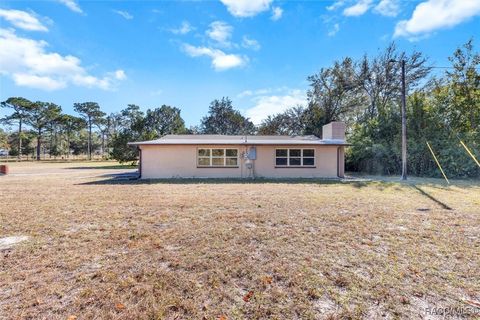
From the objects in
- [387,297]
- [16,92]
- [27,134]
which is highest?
[16,92]

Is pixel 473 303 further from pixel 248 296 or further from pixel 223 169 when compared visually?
pixel 223 169

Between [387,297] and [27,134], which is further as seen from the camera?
[27,134]

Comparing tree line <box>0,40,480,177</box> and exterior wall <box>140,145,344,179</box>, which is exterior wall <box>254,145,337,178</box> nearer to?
exterior wall <box>140,145,344,179</box>

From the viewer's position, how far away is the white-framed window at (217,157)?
14172 millimetres

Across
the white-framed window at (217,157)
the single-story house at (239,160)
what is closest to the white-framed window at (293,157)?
the single-story house at (239,160)

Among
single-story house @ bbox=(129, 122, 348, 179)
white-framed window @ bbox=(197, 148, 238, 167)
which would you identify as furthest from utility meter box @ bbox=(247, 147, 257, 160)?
white-framed window @ bbox=(197, 148, 238, 167)

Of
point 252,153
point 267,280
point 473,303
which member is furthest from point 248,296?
point 252,153

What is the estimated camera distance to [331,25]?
504 inches

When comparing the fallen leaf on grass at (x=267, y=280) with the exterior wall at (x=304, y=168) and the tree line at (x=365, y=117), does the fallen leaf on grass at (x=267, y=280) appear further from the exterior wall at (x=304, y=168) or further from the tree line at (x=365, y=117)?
the tree line at (x=365, y=117)

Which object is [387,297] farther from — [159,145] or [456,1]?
[456,1]

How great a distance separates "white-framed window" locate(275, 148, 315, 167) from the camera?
1426cm

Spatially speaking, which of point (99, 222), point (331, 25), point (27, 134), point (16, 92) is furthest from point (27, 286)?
point (27, 134)

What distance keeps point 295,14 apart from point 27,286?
41.6 feet

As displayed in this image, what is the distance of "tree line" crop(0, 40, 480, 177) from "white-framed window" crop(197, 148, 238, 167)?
29.5 ft
